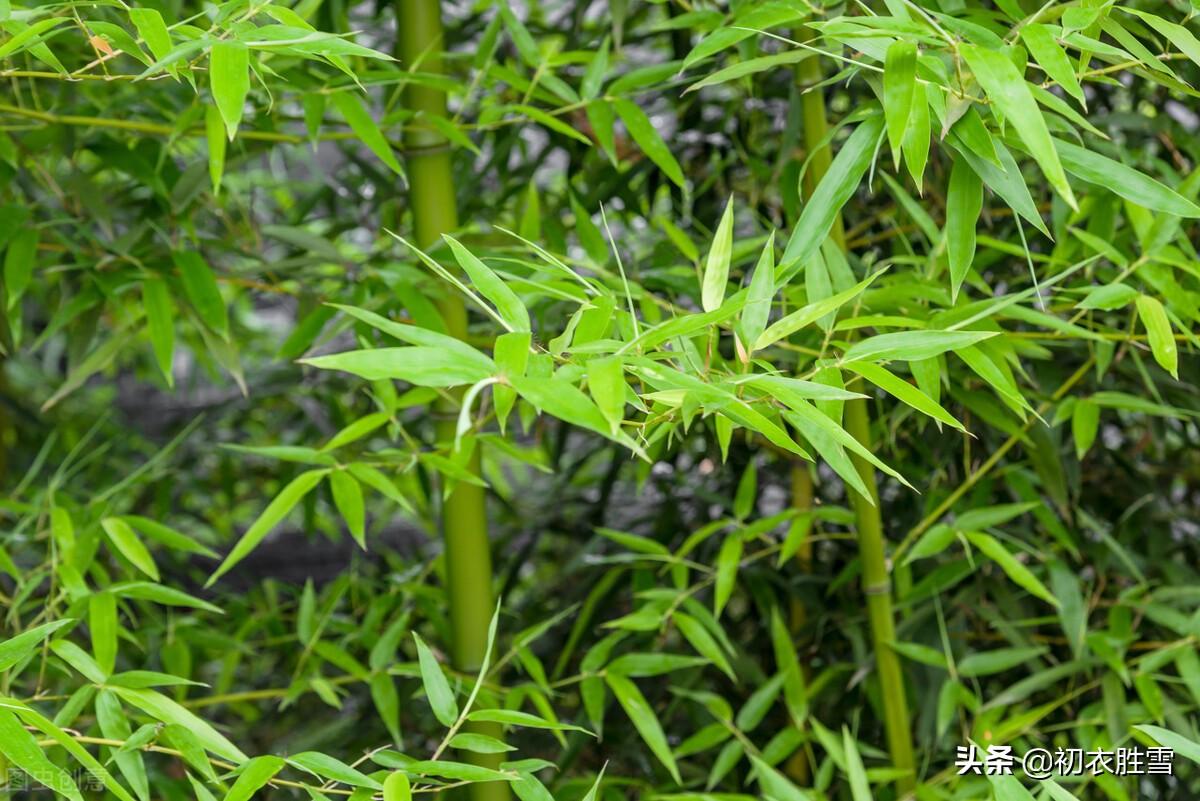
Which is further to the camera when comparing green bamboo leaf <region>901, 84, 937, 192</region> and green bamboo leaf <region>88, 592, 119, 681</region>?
green bamboo leaf <region>88, 592, 119, 681</region>

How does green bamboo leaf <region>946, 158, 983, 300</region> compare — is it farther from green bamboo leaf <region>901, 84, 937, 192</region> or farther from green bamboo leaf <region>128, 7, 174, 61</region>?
green bamboo leaf <region>128, 7, 174, 61</region>

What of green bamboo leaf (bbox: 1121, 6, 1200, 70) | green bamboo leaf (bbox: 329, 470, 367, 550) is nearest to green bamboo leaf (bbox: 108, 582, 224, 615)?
green bamboo leaf (bbox: 329, 470, 367, 550)

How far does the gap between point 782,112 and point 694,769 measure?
65 centimetres

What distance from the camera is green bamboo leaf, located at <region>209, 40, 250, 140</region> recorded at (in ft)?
1.91

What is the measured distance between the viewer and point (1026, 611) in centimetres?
106

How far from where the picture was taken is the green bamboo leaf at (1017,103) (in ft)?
1.64

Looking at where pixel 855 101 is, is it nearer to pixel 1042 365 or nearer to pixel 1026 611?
pixel 1042 365

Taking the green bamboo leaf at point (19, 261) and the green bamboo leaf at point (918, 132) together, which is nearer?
the green bamboo leaf at point (918, 132)

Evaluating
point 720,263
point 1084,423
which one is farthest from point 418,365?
point 1084,423

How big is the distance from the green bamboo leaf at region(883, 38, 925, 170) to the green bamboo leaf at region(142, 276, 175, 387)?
21.3 inches

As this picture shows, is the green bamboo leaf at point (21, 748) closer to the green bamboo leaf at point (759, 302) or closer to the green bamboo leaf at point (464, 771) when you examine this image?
the green bamboo leaf at point (464, 771)

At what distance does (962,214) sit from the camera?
61 cm

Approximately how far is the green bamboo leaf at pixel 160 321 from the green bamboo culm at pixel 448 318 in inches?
8.1

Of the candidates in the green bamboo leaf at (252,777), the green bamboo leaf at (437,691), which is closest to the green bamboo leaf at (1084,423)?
the green bamboo leaf at (437,691)
